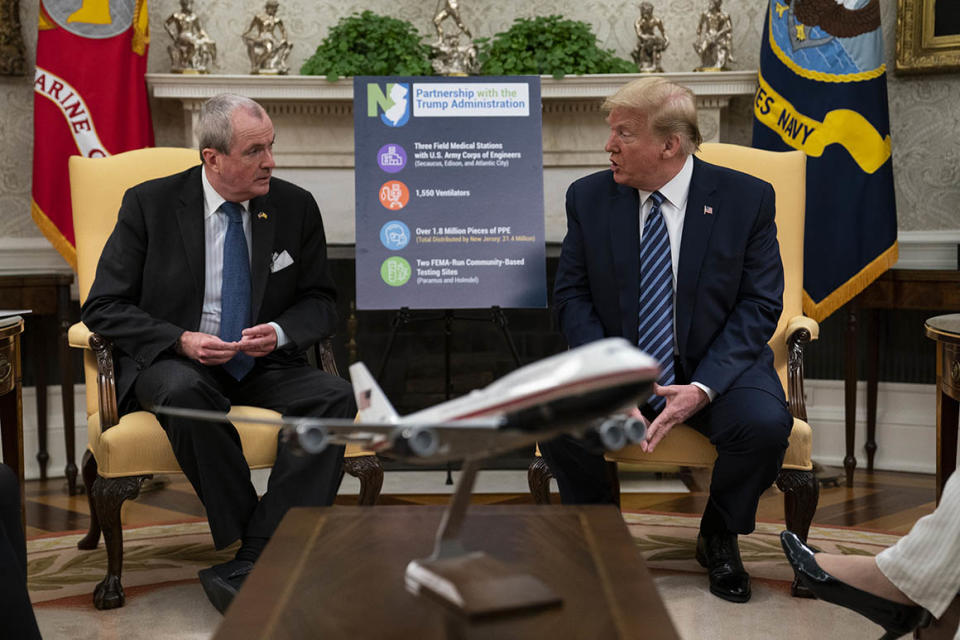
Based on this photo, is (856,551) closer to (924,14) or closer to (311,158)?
(924,14)

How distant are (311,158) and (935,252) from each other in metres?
2.80

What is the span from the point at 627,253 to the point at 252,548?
1318 mm

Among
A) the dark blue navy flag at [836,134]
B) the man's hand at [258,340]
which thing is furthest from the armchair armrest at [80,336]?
the dark blue navy flag at [836,134]

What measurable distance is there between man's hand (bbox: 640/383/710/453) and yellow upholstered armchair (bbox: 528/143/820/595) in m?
0.07

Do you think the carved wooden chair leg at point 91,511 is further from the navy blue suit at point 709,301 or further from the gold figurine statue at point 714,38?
the gold figurine statue at point 714,38

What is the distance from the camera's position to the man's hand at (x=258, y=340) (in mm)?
2912

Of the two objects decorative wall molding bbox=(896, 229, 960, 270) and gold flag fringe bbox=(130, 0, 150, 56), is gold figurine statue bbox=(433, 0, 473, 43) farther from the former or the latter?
decorative wall molding bbox=(896, 229, 960, 270)

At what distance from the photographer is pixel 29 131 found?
461 cm

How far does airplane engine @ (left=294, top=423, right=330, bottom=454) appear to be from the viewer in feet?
4.41

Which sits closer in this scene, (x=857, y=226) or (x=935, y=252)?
(x=857, y=226)

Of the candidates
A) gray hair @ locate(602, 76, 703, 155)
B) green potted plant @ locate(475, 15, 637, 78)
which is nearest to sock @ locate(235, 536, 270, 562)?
gray hair @ locate(602, 76, 703, 155)

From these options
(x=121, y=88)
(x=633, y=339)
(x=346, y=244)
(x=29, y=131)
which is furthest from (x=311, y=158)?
(x=633, y=339)

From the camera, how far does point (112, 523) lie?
2805 millimetres

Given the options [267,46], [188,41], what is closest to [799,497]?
[267,46]
